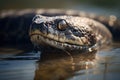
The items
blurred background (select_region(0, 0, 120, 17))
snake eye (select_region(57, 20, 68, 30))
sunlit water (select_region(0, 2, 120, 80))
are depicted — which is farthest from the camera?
blurred background (select_region(0, 0, 120, 17))

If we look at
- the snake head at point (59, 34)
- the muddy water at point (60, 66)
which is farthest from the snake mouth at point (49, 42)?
the muddy water at point (60, 66)

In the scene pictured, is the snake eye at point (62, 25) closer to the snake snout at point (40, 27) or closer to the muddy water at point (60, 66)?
the snake snout at point (40, 27)

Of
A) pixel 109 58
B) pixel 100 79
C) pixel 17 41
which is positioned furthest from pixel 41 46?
pixel 17 41

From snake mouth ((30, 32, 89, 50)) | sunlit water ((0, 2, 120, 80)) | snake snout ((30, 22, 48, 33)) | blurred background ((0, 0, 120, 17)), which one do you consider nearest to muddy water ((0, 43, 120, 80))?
sunlit water ((0, 2, 120, 80))

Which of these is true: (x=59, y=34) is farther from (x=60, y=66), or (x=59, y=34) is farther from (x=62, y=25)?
(x=60, y=66)

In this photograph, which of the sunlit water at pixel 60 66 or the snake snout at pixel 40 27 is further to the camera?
the snake snout at pixel 40 27

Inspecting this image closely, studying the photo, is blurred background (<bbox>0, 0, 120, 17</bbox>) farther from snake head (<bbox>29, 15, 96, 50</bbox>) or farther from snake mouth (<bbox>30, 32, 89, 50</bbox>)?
snake mouth (<bbox>30, 32, 89, 50</bbox>)

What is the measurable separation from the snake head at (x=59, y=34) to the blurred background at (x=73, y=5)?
9.12 feet

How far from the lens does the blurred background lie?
7.69m

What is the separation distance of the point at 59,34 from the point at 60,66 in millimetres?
752

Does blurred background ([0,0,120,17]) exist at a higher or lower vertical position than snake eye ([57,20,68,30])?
higher

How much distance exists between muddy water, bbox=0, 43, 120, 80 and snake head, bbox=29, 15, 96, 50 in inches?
5.8

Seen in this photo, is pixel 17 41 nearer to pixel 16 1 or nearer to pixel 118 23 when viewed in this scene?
pixel 118 23

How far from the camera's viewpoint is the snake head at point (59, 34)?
421 centimetres
